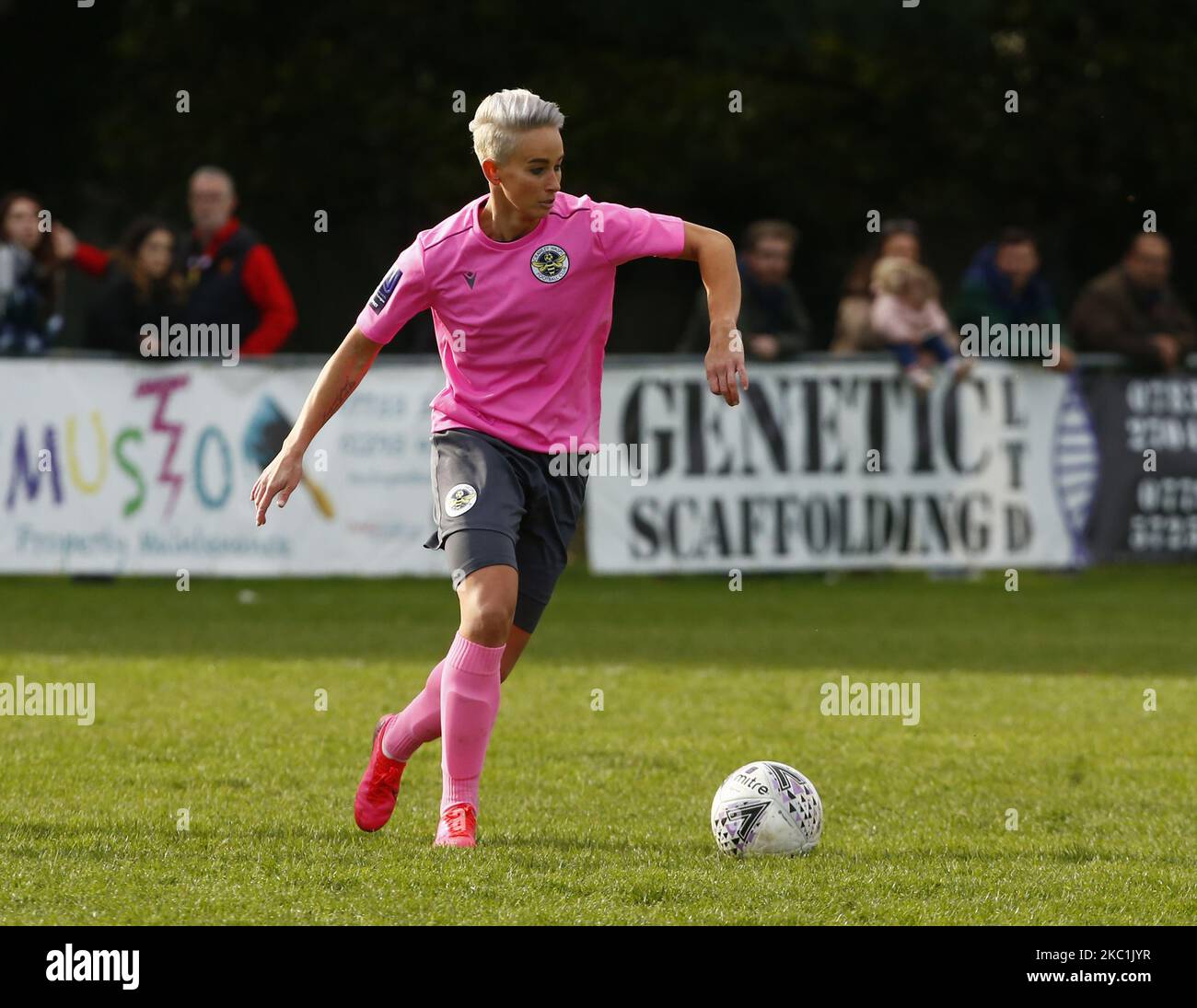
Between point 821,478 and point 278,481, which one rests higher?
point 821,478

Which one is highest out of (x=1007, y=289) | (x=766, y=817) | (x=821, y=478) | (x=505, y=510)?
(x=1007, y=289)

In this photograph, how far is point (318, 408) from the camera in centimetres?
636

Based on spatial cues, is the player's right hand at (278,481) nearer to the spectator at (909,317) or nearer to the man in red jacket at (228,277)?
the man in red jacket at (228,277)

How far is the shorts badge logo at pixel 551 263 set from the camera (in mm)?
6281

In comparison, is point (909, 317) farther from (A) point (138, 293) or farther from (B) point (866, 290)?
(A) point (138, 293)

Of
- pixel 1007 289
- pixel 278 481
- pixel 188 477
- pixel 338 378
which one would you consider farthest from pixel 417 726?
pixel 1007 289

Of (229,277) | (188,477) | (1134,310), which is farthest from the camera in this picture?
(1134,310)

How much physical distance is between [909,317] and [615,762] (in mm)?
8005

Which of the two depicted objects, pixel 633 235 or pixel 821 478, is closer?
pixel 633 235

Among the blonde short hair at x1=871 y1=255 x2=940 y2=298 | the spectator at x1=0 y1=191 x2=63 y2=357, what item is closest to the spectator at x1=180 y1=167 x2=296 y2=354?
the spectator at x1=0 y1=191 x2=63 y2=357

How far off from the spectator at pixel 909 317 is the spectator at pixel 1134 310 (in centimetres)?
136

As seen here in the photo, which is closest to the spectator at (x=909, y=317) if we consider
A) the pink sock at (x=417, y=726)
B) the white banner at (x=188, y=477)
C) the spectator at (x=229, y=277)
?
the white banner at (x=188, y=477)

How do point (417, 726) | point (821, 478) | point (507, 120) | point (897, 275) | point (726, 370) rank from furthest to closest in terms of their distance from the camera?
1. point (897, 275)
2. point (821, 478)
3. point (417, 726)
4. point (507, 120)
5. point (726, 370)
